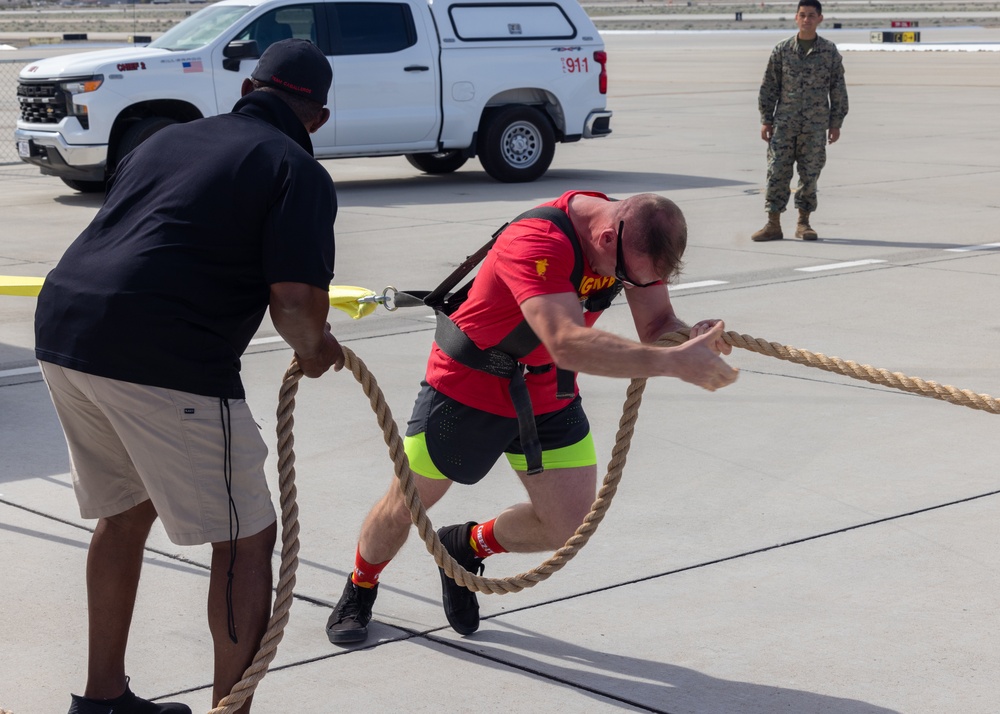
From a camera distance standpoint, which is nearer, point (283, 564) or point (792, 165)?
point (283, 564)

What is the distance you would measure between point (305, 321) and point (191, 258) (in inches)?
11.7

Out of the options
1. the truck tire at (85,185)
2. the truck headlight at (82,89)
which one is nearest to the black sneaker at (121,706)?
the truck headlight at (82,89)

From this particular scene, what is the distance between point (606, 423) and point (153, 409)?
3529mm

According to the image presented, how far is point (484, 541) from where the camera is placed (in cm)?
416

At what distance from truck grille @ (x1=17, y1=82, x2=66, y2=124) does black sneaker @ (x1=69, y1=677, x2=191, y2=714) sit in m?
10.7

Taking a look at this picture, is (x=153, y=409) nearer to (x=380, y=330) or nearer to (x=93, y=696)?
(x=93, y=696)

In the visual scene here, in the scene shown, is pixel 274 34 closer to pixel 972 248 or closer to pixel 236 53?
pixel 236 53

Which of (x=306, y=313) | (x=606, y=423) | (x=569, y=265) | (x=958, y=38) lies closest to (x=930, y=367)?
(x=606, y=423)

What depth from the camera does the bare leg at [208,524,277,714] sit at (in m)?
3.21

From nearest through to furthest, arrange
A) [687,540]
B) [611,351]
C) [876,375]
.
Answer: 1. [611,351]
2. [876,375]
3. [687,540]

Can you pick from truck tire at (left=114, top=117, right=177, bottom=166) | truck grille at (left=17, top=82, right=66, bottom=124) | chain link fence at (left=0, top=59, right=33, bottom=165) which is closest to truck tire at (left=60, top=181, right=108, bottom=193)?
truck grille at (left=17, top=82, right=66, bottom=124)

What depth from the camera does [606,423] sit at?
6332mm

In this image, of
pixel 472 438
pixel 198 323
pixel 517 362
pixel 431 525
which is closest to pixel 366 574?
pixel 431 525

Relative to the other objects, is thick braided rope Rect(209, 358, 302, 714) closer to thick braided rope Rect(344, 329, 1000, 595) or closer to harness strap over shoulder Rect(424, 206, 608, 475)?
thick braided rope Rect(344, 329, 1000, 595)
